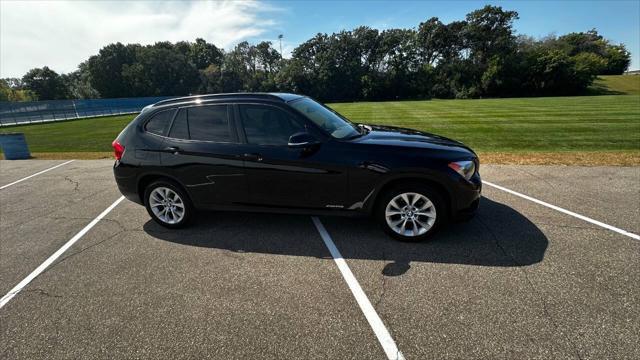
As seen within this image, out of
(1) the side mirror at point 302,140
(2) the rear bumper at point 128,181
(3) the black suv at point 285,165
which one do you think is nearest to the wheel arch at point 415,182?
(3) the black suv at point 285,165

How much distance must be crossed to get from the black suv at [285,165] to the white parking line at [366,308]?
0.53m

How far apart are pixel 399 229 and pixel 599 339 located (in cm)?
190

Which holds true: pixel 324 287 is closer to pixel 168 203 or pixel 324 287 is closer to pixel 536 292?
pixel 536 292

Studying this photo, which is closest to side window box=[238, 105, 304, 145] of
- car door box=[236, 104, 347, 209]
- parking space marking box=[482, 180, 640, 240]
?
car door box=[236, 104, 347, 209]

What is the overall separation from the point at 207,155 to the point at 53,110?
138 ft

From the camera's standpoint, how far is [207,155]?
3982 millimetres

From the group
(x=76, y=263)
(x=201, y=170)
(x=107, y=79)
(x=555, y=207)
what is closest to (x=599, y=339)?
(x=555, y=207)

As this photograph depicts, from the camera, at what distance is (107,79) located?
227ft

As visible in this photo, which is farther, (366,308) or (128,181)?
(128,181)

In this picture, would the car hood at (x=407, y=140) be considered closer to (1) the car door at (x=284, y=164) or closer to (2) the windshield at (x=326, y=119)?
(2) the windshield at (x=326, y=119)

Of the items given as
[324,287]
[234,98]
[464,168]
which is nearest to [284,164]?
[234,98]

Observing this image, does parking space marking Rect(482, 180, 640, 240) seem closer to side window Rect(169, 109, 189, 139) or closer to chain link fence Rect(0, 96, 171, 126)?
side window Rect(169, 109, 189, 139)

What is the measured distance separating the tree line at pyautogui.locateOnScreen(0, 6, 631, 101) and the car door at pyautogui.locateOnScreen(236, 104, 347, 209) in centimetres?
5671

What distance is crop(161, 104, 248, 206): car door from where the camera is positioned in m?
3.93
